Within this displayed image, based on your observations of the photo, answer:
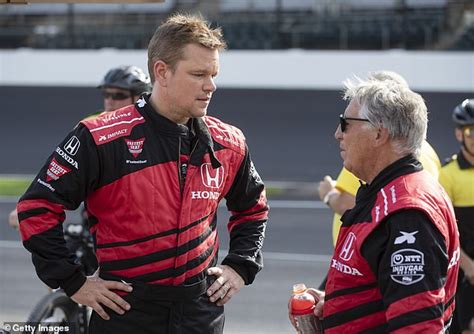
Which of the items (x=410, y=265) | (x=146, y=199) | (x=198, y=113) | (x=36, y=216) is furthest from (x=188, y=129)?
(x=410, y=265)

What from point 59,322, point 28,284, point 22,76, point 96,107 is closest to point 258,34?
point 96,107

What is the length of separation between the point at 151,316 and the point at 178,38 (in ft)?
3.73

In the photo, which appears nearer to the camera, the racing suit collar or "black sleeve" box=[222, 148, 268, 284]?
the racing suit collar

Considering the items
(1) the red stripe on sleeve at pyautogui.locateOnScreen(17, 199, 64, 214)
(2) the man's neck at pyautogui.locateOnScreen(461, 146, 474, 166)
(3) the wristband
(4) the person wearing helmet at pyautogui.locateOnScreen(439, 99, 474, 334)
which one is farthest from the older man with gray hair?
(2) the man's neck at pyautogui.locateOnScreen(461, 146, 474, 166)

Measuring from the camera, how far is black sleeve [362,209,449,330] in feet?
9.69

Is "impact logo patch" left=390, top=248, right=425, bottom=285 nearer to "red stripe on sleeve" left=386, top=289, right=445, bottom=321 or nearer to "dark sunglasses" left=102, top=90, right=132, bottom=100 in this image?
"red stripe on sleeve" left=386, top=289, right=445, bottom=321

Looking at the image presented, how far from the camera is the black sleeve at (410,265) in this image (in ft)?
9.69

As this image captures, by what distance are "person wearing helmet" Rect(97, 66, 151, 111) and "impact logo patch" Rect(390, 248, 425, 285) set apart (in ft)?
10.8

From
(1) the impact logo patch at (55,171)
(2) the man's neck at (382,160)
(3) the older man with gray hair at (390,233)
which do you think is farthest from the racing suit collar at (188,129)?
(2) the man's neck at (382,160)

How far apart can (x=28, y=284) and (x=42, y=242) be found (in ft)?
21.4

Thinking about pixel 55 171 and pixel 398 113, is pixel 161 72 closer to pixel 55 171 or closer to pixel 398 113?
pixel 55 171

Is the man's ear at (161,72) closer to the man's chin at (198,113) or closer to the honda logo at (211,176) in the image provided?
the man's chin at (198,113)

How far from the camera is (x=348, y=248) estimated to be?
3.22 m

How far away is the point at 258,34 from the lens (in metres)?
23.3
